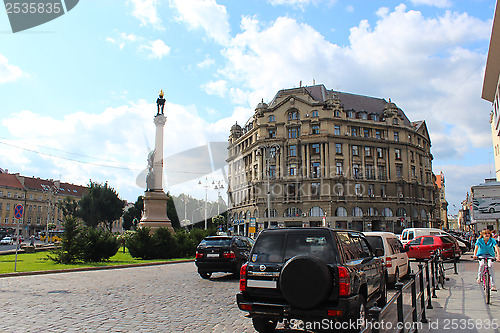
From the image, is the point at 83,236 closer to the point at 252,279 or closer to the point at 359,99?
the point at 252,279

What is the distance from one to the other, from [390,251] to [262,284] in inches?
269

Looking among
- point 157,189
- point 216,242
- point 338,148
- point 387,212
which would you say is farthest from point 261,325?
point 387,212

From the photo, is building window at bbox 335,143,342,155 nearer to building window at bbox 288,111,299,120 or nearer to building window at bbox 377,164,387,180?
building window at bbox 377,164,387,180

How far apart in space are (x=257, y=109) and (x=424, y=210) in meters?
37.6

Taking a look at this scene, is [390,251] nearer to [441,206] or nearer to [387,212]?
[387,212]

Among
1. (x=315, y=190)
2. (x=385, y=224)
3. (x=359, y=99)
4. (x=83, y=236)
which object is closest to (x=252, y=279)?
(x=83, y=236)

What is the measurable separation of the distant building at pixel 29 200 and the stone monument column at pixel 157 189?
67.1 m

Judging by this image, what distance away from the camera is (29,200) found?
93500 mm

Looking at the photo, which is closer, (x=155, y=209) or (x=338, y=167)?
(x=155, y=209)

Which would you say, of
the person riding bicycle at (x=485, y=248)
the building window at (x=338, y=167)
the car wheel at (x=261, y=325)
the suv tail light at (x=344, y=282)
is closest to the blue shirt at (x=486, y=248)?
the person riding bicycle at (x=485, y=248)

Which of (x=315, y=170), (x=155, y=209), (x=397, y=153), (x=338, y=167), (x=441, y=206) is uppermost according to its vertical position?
(x=397, y=153)

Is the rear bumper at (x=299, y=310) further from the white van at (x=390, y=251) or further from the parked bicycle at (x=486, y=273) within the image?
the white van at (x=390, y=251)

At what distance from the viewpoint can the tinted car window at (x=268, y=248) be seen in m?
6.15

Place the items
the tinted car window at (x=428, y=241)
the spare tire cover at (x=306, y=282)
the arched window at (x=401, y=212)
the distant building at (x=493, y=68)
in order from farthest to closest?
the arched window at (x=401, y=212) → the distant building at (x=493, y=68) → the tinted car window at (x=428, y=241) → the spare tire cover at (x=306, y=282)
